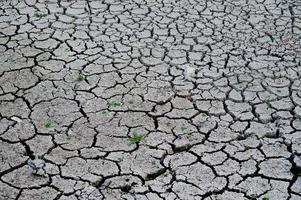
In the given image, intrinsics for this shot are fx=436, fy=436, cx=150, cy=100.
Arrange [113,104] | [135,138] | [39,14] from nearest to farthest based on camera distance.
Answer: [135,138] → [113,104] → [39,14]

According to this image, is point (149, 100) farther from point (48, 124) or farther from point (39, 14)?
point (39, 14)

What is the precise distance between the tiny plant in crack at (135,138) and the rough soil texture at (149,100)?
0.08ft

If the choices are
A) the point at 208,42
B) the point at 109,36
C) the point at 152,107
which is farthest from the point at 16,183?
the point at 208,42

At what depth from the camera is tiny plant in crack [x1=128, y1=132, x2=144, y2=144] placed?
364 centimetres

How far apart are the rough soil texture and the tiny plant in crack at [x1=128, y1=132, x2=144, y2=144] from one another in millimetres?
24

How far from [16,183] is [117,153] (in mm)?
803

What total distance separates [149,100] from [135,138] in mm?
595

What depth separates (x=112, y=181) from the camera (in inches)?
128

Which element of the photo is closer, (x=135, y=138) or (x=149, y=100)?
(x=135, y=138)

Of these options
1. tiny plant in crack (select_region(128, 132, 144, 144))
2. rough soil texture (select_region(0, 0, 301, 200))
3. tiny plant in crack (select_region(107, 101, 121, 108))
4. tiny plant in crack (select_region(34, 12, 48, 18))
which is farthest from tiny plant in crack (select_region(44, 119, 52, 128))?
tiny plant in crack (select_region(34, 12, 48, 18))

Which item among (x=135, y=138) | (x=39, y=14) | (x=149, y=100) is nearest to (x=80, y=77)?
(x=149, y=100)

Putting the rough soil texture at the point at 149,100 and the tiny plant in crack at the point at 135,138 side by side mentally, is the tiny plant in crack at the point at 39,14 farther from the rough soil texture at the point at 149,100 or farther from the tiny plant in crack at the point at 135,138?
A: the tiny plant in crack at the point at 135,138

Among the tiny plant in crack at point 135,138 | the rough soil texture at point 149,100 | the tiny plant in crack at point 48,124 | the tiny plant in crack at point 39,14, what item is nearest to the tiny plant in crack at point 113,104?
the rough soil texture at point 149,100

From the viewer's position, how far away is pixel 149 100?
164 inches
